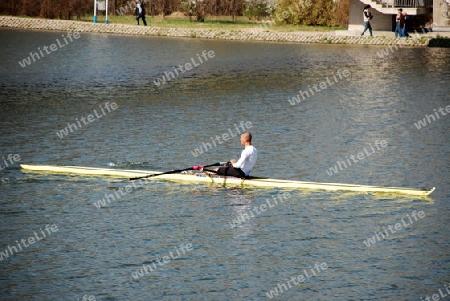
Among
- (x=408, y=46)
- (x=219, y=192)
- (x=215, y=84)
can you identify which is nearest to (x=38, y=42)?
(x=215, y=84)

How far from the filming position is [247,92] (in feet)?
136

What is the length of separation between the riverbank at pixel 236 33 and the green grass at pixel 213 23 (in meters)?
1.33

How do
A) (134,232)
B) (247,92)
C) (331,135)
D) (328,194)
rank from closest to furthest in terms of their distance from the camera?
1. (134,232)
2. (328,194)
3. (331,135)
4. (247,92)

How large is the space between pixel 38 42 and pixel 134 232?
1684 inches

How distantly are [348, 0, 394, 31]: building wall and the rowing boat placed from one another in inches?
1653

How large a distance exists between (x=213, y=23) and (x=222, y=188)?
48.9 meters

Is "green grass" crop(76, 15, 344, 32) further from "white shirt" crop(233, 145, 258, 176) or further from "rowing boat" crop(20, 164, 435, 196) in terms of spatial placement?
"white shirt" crop(233, 145, 258, 176)

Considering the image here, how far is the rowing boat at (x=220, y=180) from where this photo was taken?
22.9m

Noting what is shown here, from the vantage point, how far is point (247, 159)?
909 inches

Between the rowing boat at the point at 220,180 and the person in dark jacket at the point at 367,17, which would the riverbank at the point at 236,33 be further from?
the rowing boat at the point at 220,180

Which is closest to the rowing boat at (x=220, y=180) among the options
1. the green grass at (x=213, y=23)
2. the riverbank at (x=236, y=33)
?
the riverbank at (x=236, y=33)

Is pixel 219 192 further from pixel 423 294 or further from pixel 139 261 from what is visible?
pixel 423 294

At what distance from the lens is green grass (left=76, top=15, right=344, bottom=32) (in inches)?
2665

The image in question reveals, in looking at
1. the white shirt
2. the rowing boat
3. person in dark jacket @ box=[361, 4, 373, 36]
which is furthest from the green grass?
the white shirt
